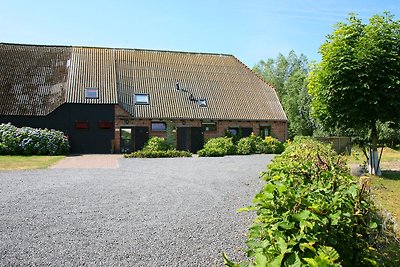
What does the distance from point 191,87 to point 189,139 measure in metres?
4.64

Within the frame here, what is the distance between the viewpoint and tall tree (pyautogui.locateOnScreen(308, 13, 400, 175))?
13.2 metres

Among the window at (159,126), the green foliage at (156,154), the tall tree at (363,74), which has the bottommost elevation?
the green foliage at (156,154)

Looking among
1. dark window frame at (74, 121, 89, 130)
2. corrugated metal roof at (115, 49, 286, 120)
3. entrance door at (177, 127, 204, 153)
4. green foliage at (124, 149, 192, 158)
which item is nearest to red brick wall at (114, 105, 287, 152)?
entrance door at (177, 127, 204, 153)

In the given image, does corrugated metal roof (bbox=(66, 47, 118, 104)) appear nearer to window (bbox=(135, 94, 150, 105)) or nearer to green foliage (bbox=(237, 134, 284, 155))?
window (bbox=(135, 94, 150, 105))

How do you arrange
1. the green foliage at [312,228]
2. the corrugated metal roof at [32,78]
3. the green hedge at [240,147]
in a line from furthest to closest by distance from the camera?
the corrugated metal roof at [32,78], the green hedge at [240,147], the green foliage at [312,228]

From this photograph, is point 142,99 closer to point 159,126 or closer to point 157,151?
point 159,126

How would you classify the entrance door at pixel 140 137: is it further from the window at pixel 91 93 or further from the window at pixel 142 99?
the window at pixel 91 93

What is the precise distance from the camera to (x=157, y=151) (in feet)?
79.7

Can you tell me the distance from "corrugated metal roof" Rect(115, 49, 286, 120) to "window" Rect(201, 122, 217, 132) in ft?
1.93

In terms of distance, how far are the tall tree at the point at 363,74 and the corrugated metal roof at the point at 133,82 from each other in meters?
15.5

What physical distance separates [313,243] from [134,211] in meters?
6.15

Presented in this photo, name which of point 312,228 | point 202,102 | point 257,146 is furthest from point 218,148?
point 312,228

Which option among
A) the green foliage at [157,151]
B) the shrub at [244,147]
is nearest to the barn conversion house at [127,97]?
the green foliage at [157,151]

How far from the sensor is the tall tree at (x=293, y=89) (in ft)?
147
